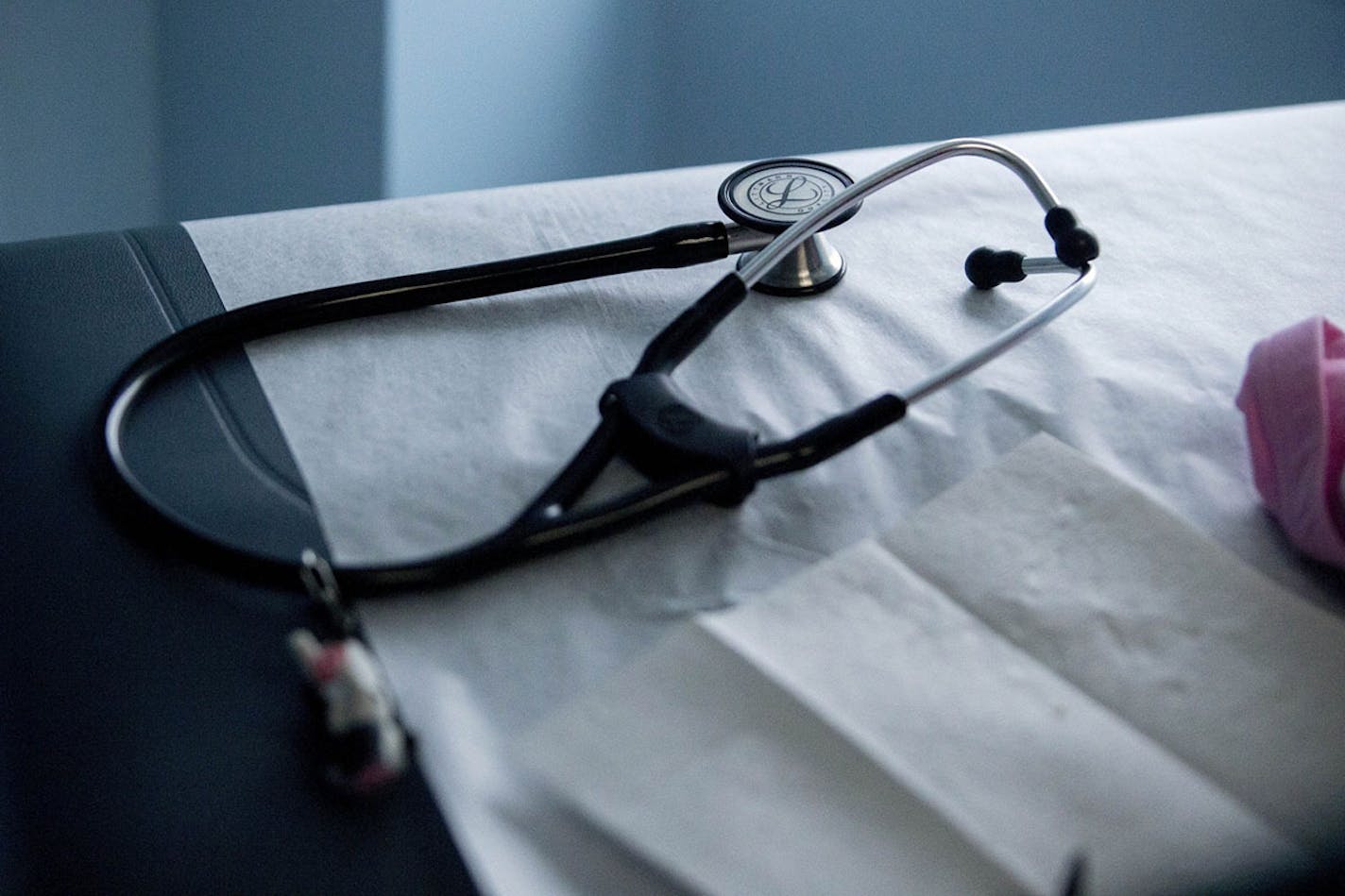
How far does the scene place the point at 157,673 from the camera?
1.65ft

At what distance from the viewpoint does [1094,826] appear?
437mm

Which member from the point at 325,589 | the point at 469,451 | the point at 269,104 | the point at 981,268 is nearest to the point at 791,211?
the point at 981,268

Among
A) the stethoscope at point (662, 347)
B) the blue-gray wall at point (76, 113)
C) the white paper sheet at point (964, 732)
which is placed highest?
the stethoscope at point (662, 347)

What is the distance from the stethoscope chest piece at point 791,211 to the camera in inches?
30.0

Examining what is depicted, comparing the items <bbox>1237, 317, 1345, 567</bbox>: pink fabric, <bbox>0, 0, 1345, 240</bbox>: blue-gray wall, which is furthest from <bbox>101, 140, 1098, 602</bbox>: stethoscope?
<bbox>0, 0, 1345, 240</bbox>: blue-gray wall

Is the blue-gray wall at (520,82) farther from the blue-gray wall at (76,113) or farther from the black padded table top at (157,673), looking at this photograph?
the black padded table top at (157,673)

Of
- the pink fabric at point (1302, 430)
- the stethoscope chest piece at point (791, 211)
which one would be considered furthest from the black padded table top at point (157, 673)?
the pink fabric at point (1302, 430)

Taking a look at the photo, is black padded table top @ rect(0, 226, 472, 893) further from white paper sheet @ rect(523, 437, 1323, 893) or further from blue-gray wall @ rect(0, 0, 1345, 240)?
blue-gray wall @ rect(0, 0, 1345, 240)

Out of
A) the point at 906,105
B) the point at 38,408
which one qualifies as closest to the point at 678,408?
the point at 38,408

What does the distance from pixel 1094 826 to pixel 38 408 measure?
1.74ft

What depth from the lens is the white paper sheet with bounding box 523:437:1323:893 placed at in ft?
1.40

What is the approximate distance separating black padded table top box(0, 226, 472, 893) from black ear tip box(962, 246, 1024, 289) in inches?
16.6

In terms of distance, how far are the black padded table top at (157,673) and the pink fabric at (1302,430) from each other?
16.3 inches

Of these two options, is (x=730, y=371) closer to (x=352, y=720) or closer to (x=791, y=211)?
(x=791, y=211)
